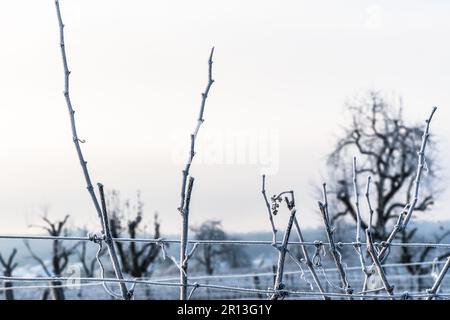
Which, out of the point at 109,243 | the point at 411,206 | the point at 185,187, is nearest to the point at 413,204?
the point at 411,206

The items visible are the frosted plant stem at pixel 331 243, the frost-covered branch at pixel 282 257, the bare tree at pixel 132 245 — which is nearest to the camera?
the frost-covered branch at pixel 282 257

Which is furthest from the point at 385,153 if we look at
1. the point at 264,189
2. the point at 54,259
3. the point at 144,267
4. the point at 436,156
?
the point at 264,189

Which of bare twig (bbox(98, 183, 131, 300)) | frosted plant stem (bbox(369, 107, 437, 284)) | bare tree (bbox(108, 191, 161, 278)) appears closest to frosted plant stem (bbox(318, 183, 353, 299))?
frosted plant stem (bbox(369, 107, 437, 284))

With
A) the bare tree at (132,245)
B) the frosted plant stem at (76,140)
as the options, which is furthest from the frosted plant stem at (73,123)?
the bare tree at (132,245)

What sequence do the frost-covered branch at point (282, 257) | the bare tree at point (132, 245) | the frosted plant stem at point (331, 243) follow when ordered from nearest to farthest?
the frost-covered branch at point (282, 257) < the frosted plant stem at point (331, 243) < the bare tree at point (132, 245)

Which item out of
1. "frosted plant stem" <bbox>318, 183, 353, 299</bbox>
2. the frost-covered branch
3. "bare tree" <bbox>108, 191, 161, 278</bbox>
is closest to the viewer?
the frost-covered branch

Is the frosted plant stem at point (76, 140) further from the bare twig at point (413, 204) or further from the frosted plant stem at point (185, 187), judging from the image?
the bare twig at point (413, 204)

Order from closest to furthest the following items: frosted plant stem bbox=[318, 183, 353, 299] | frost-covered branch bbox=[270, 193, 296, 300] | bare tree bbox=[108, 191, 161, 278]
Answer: frost-covered branch bbox=[270, 193, 296, 300] → frosted plant stem bbox=[318, 183, 353, 299] → bare tree bbox=[108, 191, 161, 278]

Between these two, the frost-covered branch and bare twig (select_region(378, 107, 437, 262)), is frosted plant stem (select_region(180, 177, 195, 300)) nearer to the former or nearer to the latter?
the frost-covered branch

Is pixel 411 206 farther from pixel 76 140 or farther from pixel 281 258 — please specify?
pixel 76 140

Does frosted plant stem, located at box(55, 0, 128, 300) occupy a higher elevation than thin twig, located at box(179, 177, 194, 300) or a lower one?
higher
